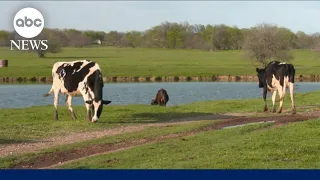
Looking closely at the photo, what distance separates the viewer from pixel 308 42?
138 m

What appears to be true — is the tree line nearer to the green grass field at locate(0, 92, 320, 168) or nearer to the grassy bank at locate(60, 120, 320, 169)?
the green grass field at locate(0, 92, 320, 168)

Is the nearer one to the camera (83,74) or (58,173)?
(58,173)

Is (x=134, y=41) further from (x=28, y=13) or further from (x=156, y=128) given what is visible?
Answer: (x=156, y=128)

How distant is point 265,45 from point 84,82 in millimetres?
51165

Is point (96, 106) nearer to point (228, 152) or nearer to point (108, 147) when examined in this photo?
point (108, 147)

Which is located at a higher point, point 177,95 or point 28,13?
point 28,13

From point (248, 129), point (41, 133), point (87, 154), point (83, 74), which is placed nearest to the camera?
point (87, 154)

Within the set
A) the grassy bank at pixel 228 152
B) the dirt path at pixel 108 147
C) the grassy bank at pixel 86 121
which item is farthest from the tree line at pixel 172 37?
the grassy bank at pixel 228 152

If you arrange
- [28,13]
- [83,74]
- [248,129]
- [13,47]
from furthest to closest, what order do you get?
[13,47] < [28,13] < [83,74] < [248,129]

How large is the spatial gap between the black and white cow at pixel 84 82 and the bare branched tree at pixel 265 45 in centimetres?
5033

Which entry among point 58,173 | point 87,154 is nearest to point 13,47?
point 87,154

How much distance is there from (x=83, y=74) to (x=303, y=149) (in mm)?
10813

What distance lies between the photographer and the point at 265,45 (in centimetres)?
6962

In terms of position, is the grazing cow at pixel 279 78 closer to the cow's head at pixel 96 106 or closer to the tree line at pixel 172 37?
the cow's head at pixel 96 106
